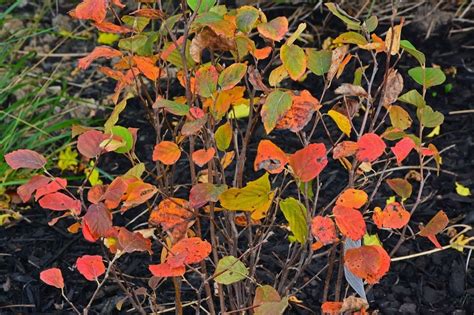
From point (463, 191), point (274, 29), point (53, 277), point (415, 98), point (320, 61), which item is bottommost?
point (463, 191)

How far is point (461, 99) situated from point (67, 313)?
176cm

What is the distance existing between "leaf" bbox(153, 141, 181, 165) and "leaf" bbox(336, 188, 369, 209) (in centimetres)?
33

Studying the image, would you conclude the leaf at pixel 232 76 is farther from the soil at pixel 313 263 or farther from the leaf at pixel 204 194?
the soil at pixel 313 263

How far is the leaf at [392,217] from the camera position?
1.62 m

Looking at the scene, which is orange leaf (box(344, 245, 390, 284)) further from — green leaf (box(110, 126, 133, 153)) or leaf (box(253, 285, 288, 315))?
green leaf (box(110, 126, 133, 153))

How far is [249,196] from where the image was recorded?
60.5 inches

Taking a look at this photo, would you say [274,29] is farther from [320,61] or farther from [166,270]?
[166,270]

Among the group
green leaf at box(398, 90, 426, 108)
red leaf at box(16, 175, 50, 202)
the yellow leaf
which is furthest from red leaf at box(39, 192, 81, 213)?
the yellow leaf

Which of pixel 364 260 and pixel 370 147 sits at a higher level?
pixel 370 147

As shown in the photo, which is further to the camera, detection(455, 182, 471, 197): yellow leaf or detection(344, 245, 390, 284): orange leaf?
detection(455, 182, 471, 197): yellow leaf

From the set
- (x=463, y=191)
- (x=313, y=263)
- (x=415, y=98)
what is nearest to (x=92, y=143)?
(x=415, y=98)

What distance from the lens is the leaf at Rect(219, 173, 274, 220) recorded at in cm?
153

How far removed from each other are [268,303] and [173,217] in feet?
0.87

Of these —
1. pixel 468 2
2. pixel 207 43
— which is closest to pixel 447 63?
pixel 468 2
